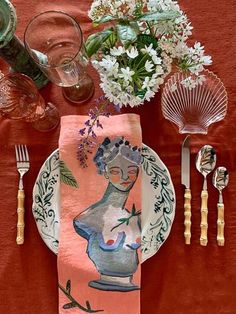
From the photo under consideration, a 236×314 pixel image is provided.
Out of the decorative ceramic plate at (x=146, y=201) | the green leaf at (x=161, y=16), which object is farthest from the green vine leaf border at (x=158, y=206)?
the green leaf at (x=161, y=16)

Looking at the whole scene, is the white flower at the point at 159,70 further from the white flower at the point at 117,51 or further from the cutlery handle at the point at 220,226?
the cutlery handle at the point at 220,226

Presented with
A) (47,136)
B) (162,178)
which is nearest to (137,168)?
(162,178)

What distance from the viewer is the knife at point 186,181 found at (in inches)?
30.8

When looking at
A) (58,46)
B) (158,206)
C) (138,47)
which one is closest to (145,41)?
(138,47)

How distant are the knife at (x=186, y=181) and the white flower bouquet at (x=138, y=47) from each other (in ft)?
0.45

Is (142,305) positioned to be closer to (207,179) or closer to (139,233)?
(139,233)

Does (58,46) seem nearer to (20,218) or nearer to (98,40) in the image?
(98,40)

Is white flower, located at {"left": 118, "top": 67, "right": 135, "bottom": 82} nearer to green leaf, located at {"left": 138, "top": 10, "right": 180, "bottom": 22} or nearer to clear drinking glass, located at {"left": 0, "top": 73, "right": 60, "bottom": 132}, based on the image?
green leaf, located at {"left": 138, "top": 10, "right": 180, "bottom": 22}

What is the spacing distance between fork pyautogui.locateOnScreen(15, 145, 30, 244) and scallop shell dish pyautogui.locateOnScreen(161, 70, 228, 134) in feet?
0.76

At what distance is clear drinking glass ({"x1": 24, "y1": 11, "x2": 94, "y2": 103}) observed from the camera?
716mm

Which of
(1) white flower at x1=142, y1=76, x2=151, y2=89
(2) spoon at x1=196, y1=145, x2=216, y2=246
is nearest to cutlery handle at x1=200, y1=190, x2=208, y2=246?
(2) spoon at x1=196, y1=145, x2=216, y2=246

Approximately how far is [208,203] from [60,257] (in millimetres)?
245

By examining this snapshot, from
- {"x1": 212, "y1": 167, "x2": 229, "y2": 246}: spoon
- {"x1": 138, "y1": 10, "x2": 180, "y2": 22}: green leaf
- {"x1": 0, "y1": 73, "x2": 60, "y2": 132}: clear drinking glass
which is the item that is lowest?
{"x1": 212, "y1": 167, "x2": 229, "y2": 246}: spoon

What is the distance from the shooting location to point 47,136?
32.0 inches
